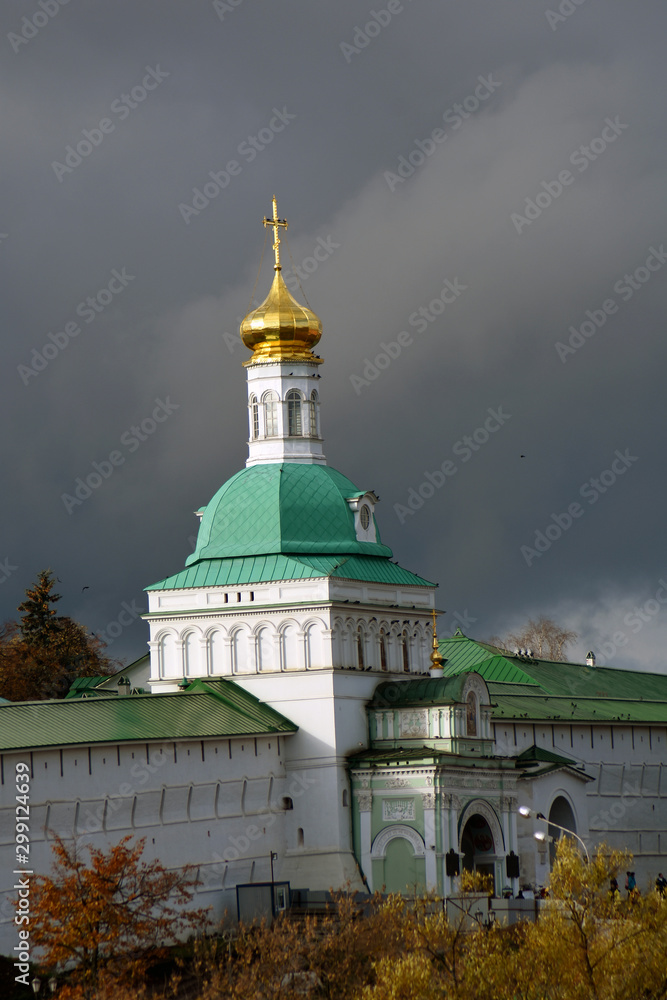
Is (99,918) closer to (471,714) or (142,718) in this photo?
(142,718)

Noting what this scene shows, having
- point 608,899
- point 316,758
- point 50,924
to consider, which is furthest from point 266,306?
point 608,899

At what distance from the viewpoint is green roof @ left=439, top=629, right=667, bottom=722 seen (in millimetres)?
61062

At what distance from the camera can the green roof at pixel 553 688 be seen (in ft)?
200

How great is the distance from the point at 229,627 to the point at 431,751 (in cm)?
602

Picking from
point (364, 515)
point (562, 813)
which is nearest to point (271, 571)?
point (364, 515)

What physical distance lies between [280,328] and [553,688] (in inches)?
629

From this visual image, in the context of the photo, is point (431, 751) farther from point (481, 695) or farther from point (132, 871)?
point (132, 871)

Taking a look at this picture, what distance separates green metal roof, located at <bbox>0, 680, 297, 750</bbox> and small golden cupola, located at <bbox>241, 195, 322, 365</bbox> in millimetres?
9412

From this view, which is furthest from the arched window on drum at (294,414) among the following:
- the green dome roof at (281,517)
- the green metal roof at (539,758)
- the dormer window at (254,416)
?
the green metal roof at (539,758)

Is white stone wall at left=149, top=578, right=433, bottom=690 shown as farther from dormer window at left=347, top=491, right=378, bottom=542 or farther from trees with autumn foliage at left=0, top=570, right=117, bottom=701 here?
trees with autumn foliage at left=0, top=570, right=117, bottom=701

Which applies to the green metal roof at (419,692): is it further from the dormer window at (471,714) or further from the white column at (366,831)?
the white column at (366,831)

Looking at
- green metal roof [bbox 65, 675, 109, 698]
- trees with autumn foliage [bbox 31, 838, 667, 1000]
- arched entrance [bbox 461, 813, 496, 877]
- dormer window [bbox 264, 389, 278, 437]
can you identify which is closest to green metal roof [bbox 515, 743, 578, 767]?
arched entrance [bbox 461, 813, 496, 877]

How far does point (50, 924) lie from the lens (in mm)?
40469

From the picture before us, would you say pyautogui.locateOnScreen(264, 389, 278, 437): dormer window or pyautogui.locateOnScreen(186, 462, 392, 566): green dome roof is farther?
pyautogui.locateOnScreen(264, 389, 278, 437): dormer window
